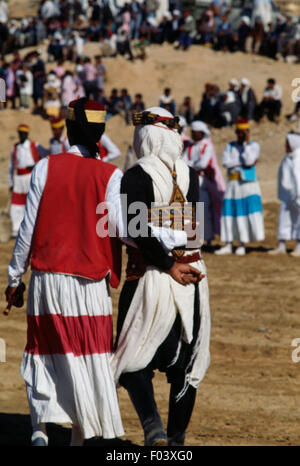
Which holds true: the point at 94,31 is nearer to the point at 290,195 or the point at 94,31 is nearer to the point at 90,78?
the point at 90,78

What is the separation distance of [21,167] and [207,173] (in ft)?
9.32

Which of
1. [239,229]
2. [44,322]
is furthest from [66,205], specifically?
[239,229]

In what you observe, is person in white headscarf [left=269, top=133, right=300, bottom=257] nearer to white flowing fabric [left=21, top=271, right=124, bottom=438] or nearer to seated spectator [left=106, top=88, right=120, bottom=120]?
white flowing fabric [left=21, top=271, right=124, bottom=438]

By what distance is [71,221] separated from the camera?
450 cm

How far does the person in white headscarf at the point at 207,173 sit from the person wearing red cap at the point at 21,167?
2.28 metres

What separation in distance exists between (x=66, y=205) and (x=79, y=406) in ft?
3.35

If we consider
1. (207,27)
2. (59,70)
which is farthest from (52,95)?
(207,27)

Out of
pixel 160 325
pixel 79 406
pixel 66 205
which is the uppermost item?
pixel 66 205

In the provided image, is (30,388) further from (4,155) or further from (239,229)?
(4,155)

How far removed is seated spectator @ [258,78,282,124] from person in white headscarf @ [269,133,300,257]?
11.8 m

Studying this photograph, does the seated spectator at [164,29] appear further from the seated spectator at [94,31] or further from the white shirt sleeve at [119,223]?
the white shirt sleeve at [119,223]

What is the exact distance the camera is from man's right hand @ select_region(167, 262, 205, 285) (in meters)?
4.61

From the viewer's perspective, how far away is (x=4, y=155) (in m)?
23.9
